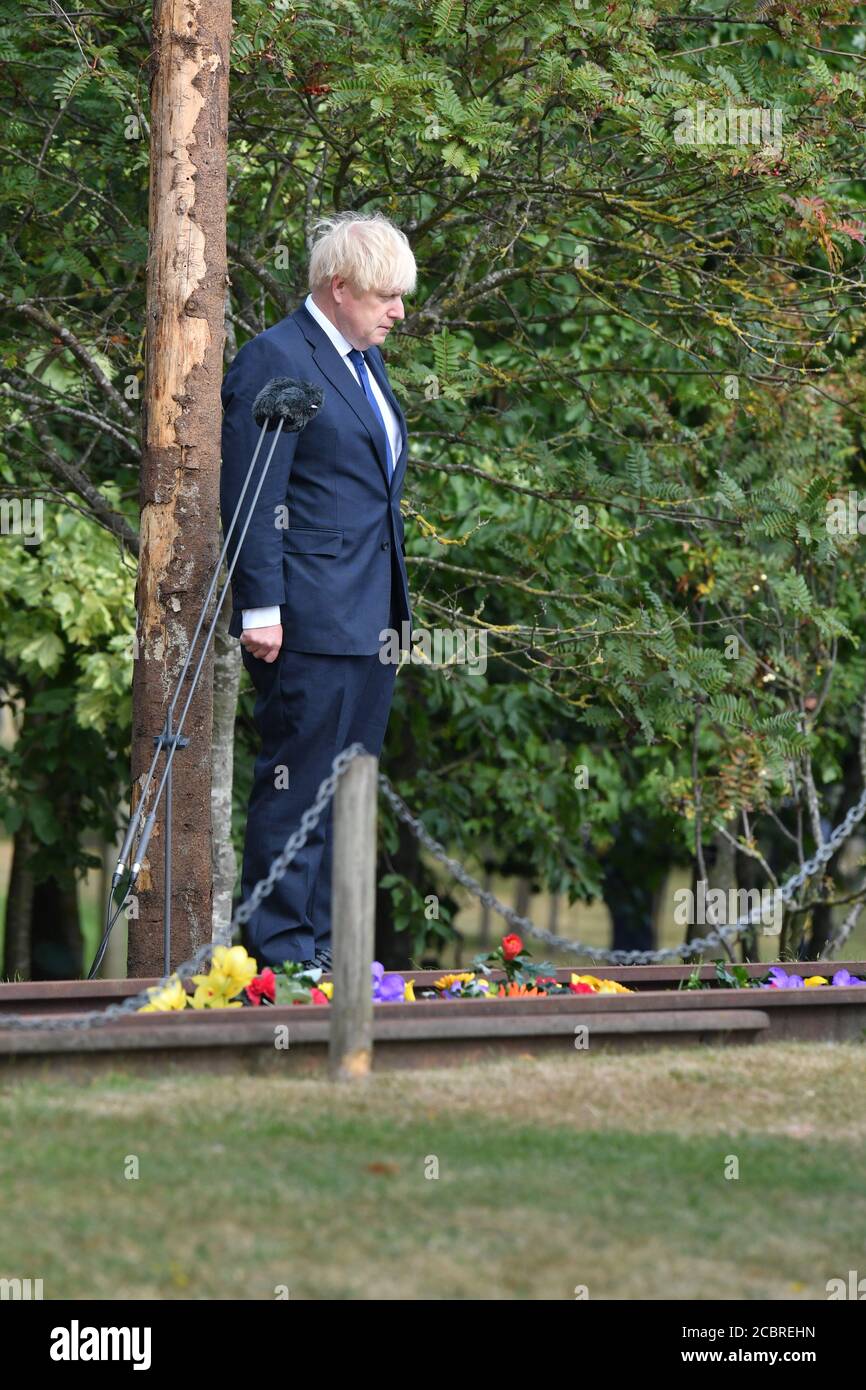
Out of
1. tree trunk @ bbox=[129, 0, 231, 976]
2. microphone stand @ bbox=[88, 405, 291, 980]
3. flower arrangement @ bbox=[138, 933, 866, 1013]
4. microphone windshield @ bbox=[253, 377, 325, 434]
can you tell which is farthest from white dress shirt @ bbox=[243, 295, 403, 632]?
flower arrangement @ bbox=[138, 933, 866, 1013]

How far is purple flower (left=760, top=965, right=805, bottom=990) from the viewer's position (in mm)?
6723

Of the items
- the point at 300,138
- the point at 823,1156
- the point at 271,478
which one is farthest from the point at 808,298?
the point at 823,1156

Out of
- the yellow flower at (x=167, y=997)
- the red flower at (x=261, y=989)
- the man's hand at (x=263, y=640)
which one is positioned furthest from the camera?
the man's hand at (x=263, y=640)

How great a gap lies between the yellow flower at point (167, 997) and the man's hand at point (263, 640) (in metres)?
1.12

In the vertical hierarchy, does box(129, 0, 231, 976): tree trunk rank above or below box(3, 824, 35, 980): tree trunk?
above

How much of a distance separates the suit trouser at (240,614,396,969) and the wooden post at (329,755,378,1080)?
127 cm

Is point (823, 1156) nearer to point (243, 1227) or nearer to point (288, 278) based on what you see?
point (243, 1227)

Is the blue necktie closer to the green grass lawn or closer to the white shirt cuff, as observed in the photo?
the white shirt cuff

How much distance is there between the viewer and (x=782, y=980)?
6.78m

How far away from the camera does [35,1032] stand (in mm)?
4918

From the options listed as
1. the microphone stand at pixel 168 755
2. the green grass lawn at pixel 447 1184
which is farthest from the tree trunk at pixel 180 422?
the green grass lawn at pixel 447 1184

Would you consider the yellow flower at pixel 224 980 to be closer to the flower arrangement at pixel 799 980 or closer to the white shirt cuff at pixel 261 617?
the white shirt cuff at pixel 261 617

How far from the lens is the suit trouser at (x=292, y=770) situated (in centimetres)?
629

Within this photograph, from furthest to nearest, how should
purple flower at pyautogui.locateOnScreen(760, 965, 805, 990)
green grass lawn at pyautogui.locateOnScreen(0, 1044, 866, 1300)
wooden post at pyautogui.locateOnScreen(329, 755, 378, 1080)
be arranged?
1. purple flower at pyautogui.locateOnScreen(760, 965, 805, 990)
2. wooden post at pyautogui.locateOnScreen(329, 755, 378, 1080)
3. green grass lawn at pyautogui.locateOnScreen(0, 1044, 866, 1300)
